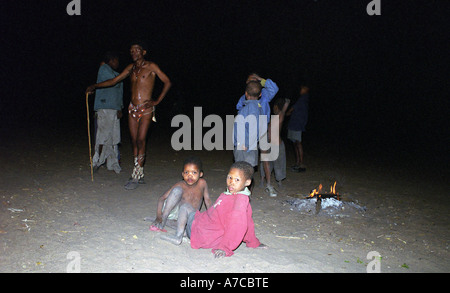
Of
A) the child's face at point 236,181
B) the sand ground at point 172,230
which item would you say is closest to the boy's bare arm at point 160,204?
the sand ground at point 172,230

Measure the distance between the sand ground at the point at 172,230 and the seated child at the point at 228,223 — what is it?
105mm

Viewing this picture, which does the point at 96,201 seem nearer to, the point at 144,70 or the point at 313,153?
the point at 144,70

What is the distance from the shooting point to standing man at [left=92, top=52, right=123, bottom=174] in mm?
6309

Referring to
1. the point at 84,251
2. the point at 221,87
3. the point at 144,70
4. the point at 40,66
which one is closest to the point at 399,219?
the point at 84,251

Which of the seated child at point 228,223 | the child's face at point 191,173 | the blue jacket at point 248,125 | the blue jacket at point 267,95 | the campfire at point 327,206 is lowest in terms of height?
the campfire at point 327,206

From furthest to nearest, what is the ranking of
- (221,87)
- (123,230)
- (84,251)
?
(221,87), (123,230), (84,251)

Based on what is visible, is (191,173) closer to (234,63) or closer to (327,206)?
(327,206)

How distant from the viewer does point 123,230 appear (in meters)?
3.90

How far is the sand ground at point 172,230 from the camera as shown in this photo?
3205 millimetres

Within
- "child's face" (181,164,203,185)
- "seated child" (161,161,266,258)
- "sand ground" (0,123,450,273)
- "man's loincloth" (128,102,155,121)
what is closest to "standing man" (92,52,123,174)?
"sand ground" (0,123,450,273)

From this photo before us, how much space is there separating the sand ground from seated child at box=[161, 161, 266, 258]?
0.11m

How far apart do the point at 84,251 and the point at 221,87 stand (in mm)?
21302

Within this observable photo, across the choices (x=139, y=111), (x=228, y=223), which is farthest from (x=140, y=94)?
(x=228, y=223)

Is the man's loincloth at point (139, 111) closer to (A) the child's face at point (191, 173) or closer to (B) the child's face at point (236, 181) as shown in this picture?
(A) the child's face at point (191, 173)
